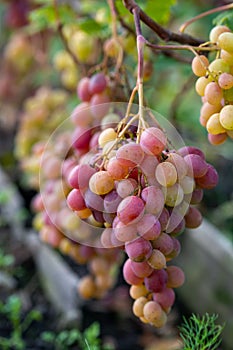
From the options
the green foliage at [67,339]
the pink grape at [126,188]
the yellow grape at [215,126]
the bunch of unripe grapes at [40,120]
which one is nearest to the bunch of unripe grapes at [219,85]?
the yellow grape at [215,126]

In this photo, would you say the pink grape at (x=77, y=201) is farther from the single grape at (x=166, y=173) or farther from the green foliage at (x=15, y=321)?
the green foliage at (x=15, y=321)

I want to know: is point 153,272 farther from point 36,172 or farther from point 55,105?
point 55,105

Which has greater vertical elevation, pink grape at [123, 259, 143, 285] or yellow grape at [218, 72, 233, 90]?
yellow grape at [218, 72, 233, 90]

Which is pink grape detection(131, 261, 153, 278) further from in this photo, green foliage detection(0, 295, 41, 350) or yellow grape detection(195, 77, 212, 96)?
green foliage detection(0, 295, 41, 350)

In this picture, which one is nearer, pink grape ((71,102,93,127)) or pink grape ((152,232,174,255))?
pink grape ((152,232,174,255))

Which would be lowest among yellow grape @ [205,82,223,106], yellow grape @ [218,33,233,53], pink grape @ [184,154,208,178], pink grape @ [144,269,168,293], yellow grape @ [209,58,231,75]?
pink grape @ [144,269,168,293]

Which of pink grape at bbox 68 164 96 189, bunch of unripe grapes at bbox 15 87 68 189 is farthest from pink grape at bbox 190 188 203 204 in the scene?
bunch of unripe grapes at bbox 15 87 68 189

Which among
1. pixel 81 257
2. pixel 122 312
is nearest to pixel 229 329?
pixel 122 312

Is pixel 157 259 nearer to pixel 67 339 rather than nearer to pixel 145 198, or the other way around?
pixel 145 198
